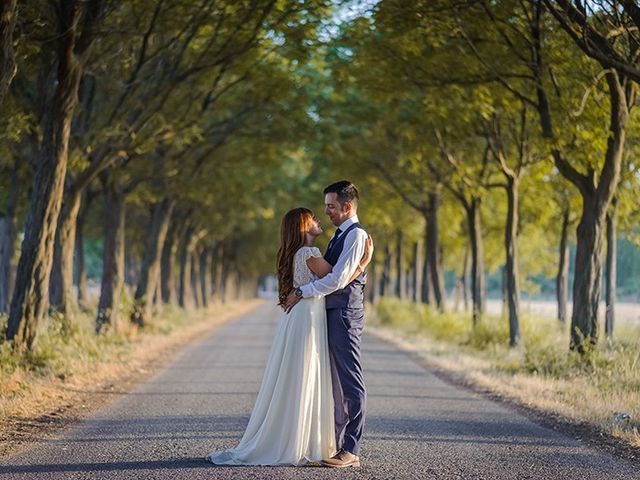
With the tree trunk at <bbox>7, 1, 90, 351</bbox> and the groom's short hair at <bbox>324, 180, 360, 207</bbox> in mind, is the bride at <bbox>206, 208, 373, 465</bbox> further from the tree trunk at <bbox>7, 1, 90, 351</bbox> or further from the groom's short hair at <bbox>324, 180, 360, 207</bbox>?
the tree trunk at <bbox>7, 1, 90, 351</bbox>

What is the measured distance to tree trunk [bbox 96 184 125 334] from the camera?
2225 cm

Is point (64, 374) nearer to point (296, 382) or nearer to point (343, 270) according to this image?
point (296, 382)

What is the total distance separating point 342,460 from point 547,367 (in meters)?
8.59

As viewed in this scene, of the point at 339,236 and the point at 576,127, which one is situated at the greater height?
the point at 576,127

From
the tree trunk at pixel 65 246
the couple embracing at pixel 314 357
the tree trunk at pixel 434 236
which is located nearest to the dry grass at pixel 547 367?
the tree trunk at pixel 434 236

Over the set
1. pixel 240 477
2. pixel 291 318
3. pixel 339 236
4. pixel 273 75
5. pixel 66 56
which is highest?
pixel 273 75

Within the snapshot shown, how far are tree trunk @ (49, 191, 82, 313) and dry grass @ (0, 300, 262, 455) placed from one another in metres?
1.17

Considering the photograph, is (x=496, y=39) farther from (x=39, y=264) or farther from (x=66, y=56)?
(x=39, y=264)

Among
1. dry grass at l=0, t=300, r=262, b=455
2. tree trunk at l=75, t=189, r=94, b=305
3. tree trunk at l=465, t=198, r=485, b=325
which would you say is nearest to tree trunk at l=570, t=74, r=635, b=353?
dry grass at l=0, t=300, r=262, b=455

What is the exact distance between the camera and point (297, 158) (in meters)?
40.1

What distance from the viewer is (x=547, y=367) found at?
15234 mm

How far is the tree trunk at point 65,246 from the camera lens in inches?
748

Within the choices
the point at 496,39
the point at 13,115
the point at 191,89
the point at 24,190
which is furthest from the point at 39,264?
the point at 24,190

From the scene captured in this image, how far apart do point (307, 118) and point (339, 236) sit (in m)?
A: 16.1
